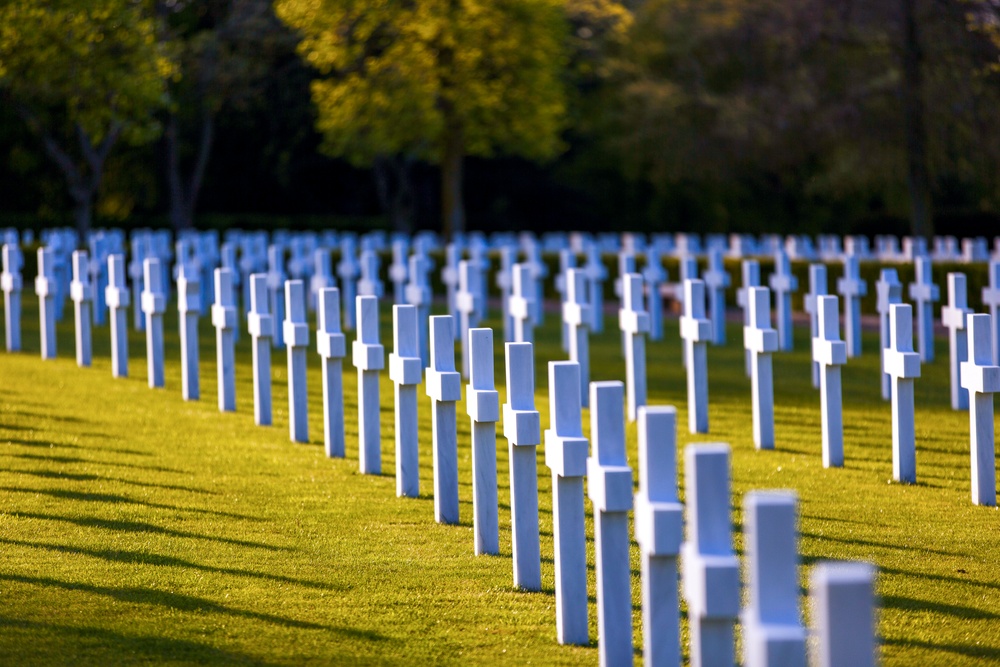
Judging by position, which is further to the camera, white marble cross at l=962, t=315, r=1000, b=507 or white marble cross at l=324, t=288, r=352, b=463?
white marble cross at l=324, t=288, r=352, b=463

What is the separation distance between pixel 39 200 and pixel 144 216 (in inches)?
122

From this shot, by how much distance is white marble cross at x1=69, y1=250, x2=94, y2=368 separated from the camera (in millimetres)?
12836

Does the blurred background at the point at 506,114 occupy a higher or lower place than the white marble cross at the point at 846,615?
higher

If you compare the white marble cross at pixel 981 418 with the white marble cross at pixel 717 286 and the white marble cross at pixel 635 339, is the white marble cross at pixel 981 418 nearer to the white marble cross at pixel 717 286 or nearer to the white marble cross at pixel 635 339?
the white marble cross at pixel 635 339

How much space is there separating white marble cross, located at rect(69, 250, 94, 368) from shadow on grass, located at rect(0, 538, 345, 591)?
650 centimetres

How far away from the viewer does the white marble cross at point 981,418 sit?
298 inches

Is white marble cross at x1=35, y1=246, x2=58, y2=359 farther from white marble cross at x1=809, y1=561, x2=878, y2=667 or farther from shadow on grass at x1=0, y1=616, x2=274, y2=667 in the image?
white marble cross at x1=809, y1=561, x2=878, y2=667

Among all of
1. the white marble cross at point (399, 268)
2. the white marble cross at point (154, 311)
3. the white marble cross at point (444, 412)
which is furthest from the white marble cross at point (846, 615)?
the white marble cross at point (399, 268)

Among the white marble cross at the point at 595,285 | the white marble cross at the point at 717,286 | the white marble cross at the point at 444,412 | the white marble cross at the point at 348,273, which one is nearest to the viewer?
the white marble cross at the point at 444,412

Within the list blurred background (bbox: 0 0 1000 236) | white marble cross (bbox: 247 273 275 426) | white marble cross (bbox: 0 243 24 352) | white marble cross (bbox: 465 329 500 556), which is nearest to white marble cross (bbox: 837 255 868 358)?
blurred background (bbox: 0 0 1000 236)

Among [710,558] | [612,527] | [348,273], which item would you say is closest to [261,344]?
[612,527]

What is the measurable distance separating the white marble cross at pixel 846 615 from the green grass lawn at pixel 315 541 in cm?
214

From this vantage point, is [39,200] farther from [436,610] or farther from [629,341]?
[436,610]

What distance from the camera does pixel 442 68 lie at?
25734mm
